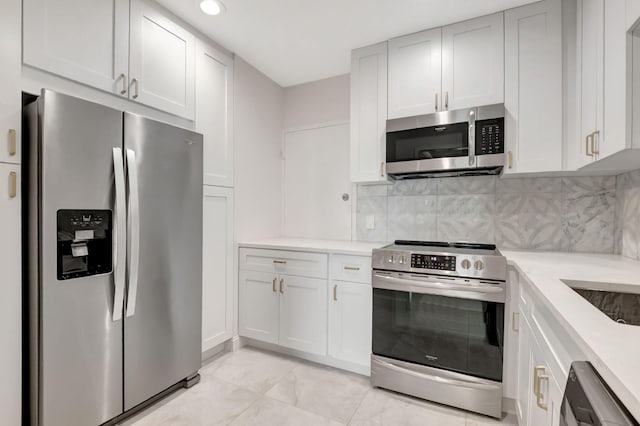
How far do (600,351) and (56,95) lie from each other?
2.08 m

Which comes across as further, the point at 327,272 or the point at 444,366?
the point at 327,272

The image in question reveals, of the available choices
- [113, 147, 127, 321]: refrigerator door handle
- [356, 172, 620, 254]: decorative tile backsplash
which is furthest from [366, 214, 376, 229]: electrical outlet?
[113, 147, 127, 321]: refrigerator door handle

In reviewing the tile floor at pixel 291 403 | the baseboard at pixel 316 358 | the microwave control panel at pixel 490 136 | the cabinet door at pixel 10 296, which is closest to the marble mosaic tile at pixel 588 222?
the microwave control panel at pixel 490 136

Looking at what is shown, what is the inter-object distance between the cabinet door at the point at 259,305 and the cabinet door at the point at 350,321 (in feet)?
1.67

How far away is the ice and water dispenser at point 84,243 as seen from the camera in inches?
55.7

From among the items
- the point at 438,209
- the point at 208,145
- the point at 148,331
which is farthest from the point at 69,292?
the point at 438,209

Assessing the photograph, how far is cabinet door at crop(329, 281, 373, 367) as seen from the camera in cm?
216

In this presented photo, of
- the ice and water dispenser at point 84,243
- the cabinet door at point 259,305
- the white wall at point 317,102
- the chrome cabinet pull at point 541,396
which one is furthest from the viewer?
the white wall at point 317,102

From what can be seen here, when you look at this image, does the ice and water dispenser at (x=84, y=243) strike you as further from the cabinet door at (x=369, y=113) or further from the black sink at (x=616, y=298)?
the black sink at (x=616, y=298)

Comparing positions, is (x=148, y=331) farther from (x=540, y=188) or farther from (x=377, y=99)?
(x=540, y=188)

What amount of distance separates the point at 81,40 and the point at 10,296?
1309mm

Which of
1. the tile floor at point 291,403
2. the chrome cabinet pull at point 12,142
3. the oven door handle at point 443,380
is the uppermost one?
the chrome cabinet pull at point 12,142

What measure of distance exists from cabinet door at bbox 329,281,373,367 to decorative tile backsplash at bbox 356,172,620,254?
A: 73cm

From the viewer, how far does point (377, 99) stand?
7.90 ft
